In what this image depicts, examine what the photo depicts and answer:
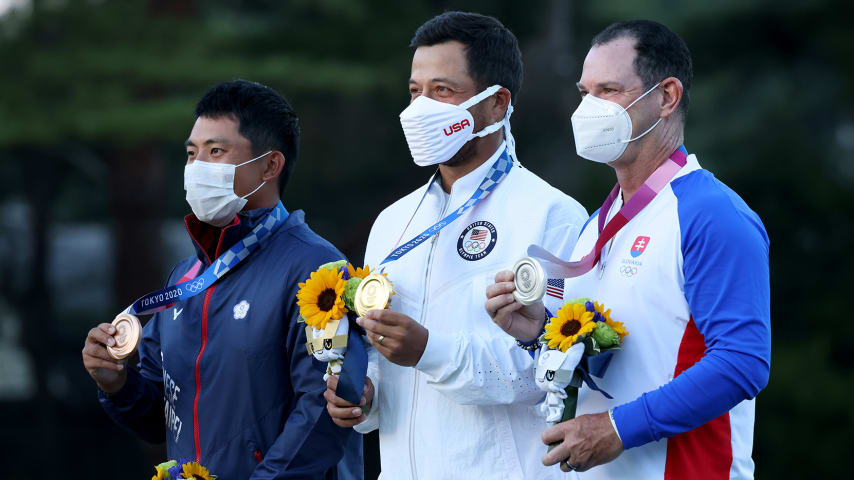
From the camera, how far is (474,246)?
3.38 meters

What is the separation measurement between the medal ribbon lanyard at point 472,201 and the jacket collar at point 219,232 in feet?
2.09

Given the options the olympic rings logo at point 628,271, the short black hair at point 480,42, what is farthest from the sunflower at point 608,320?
the short black hair at point 480,42

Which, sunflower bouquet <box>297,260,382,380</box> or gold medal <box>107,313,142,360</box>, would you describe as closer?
sunflower bouquet <box>297,260,382,380</box>

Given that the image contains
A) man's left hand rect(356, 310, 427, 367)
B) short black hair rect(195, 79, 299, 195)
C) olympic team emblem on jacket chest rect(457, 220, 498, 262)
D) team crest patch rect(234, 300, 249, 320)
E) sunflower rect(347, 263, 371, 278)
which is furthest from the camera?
short black hair rect(195, 79, 299, 195)

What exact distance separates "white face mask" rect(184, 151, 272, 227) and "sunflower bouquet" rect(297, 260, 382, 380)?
2.34 feet

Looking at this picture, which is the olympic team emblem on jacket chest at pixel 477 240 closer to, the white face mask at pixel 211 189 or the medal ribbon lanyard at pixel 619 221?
the medal ribbon lanyard at pixel 619 221

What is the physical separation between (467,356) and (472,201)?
548 mm

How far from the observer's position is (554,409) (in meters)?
2.88

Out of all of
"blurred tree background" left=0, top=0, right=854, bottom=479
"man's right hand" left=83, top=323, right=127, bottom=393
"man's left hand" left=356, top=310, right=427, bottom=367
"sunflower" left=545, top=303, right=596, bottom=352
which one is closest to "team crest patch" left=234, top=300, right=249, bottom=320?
"man's right hand" left=83, top=323, right=127, bottom=393

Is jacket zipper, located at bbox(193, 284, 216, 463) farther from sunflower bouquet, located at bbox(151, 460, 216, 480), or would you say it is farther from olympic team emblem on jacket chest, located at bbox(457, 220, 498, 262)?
olympic team emblem on jacket chest, located at bbox(457, 220, 498, 262)

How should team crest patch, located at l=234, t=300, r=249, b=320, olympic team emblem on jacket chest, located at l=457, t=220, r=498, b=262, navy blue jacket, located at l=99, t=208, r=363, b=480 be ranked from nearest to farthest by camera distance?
olympic team emblem on jacket chest, located at l=457, t=220, r=498, b=262 → navy blue jacket, located at l=99, t=208, r=363, b=480 → team crest patch, located at l=234, t=300, r=249, b=320

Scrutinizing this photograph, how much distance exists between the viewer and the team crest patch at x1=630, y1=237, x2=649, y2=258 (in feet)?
9.67

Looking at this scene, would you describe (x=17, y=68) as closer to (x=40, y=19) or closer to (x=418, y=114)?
(x=40, y=19)

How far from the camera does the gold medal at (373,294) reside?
10.1 feet
